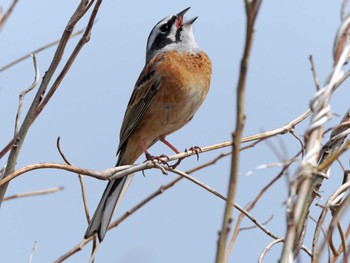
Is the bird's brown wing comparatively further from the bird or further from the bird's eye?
the bird's eye

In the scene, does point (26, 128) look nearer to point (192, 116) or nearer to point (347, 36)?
point (347, 36)

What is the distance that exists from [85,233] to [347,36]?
1.59 metres

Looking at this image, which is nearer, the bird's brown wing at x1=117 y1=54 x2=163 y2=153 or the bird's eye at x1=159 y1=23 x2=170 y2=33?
the bird's brown wing at x1=117 y1=54 x2=163 y2=153

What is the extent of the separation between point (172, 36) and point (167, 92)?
1.77 ft

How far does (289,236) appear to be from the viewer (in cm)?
89

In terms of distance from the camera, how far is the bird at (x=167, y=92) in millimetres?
3957

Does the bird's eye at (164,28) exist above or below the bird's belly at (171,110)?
above

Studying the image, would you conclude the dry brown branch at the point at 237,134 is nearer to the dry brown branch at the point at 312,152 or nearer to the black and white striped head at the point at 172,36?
the dry brown branch at the point at 312,152

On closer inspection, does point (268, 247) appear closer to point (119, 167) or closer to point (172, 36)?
point (119, 167)

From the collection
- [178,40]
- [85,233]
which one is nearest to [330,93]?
[85,233]

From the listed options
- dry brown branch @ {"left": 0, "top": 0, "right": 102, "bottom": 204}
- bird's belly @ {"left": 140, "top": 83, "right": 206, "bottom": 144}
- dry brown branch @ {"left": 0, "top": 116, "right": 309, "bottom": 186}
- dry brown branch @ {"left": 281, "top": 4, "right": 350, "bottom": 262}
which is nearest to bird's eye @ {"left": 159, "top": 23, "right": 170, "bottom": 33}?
bird's belly @ {"left": 140, "top": 83, "right": 206, "bottom": 144}

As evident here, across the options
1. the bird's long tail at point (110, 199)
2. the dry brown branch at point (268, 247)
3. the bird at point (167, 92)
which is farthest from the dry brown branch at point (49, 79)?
the bird at point (167, 92)

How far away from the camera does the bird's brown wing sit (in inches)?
161

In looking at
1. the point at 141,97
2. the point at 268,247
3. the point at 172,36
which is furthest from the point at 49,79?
the point at 172,36
